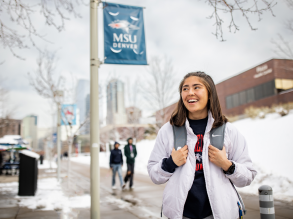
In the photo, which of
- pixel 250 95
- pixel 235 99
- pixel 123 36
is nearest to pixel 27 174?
pixel 123 36

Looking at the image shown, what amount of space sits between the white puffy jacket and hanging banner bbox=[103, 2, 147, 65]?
3473 mm

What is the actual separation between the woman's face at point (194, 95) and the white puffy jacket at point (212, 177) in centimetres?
13

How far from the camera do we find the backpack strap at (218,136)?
2.05m

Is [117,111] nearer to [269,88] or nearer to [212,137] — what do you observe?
[269,88]

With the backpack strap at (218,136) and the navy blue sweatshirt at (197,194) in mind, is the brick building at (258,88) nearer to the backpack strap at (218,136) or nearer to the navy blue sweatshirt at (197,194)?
the backpack strap at (218,136)

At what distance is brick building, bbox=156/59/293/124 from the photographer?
29.6 meters

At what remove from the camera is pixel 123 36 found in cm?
535

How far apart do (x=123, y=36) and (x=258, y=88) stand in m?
31.3

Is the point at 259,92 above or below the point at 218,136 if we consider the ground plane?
above

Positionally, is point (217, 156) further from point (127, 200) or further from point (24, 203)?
point (24, 203)

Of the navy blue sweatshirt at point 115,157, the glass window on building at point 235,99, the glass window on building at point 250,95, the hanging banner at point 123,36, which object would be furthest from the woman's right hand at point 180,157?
the glass window on building at point 235,99

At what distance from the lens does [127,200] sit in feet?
26.7

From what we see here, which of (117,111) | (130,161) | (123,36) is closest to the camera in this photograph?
(123,36)

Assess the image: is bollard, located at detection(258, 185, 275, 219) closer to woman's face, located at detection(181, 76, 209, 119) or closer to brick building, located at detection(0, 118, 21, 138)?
woman's face, located at detection(181, 76, 209, 119)
